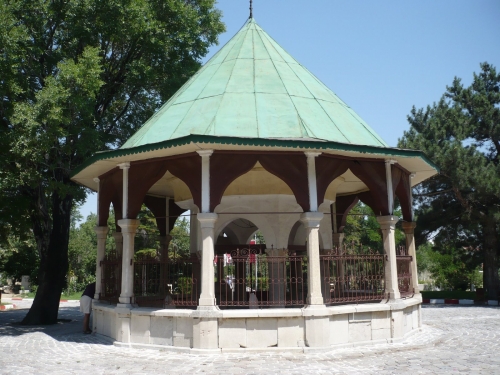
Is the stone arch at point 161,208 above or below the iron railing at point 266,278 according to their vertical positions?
above

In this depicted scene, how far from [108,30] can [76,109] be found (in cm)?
299

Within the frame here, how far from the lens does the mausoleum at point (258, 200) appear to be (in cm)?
959

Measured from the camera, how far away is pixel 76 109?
1326 cm

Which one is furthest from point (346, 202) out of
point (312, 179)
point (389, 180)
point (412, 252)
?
point (312, 179)

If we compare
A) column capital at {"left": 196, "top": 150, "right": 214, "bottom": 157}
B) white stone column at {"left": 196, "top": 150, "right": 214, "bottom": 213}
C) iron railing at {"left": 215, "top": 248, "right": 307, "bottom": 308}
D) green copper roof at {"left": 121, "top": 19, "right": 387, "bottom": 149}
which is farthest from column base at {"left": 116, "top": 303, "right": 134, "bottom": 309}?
column capital at {"left": 196, "top": 150, "right": 214, "bottom": 157}

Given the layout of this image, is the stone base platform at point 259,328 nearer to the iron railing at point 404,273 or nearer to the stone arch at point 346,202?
the iron railing at point 404,273

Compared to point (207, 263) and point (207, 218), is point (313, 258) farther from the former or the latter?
point (207, 218)

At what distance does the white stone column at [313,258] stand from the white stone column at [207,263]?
1826 millimetres

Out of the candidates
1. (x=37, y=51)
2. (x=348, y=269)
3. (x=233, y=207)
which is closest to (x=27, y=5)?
(x=37, y=51)

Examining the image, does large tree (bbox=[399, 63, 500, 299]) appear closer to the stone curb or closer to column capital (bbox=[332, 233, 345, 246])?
the stone curb

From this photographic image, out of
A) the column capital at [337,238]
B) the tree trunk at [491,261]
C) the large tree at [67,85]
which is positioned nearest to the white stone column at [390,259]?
the column capital at [337,238]

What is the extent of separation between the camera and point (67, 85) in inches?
517

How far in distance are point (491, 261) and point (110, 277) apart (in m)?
18.4

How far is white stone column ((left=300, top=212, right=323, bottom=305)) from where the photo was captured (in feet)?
32.0
